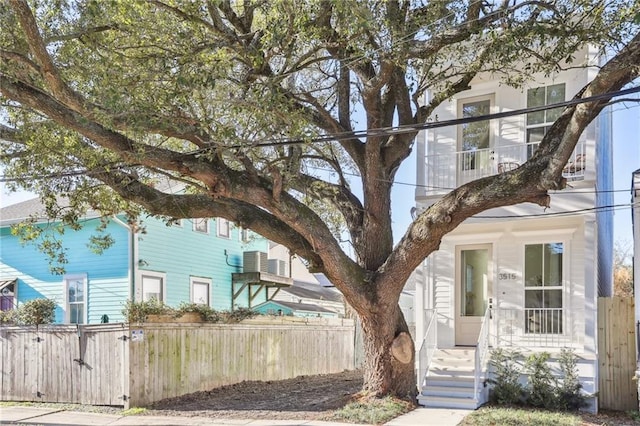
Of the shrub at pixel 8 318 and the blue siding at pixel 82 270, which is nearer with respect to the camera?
the shrub at pixel 8 318

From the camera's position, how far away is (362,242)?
35.0ft

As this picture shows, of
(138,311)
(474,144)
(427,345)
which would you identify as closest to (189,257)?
(138,311)

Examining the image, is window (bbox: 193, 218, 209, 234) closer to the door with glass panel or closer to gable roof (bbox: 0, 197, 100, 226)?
gable roof (bbox: 0, 197, 100, 226)

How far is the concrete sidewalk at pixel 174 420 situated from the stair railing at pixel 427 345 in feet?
3.74

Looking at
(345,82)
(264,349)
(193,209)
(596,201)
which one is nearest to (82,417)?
(193,209)

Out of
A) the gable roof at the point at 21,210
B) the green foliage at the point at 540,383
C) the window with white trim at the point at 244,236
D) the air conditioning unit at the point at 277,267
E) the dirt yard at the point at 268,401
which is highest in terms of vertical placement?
the gable roof at the point at 21,210

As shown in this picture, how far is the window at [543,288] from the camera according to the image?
11.4 metres

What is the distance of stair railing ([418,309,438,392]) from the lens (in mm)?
11203

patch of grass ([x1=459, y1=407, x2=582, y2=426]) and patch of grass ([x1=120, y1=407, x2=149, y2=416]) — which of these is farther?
patch of grass ([x1=120, y1=407, x2=149, y2=416])

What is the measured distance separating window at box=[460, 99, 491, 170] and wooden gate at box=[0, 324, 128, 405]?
7.70 m

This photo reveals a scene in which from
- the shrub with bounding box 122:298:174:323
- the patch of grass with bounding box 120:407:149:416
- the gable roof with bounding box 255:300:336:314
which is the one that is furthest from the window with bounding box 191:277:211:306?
the patch of grass with bounding box 120:407:149:416

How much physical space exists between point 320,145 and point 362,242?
2.89m

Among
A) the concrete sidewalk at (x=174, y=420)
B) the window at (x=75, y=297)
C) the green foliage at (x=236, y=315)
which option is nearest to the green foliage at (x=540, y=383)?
the concrete sidewalk at (x=174, y=420)

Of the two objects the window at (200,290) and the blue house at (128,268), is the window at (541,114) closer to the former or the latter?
the blue house at (128,268)
